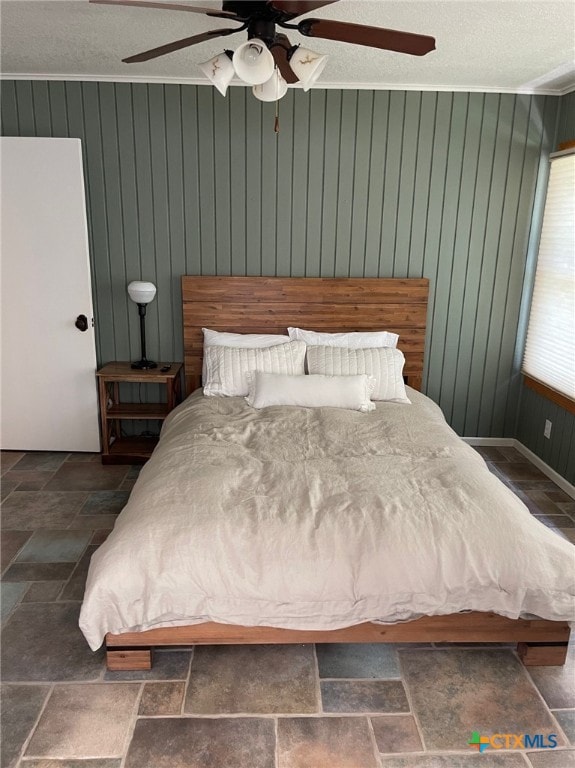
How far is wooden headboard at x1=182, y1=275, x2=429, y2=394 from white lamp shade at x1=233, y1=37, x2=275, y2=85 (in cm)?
196

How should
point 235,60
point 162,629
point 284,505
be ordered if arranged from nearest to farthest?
1. point 235,60
2. point 162,629
3. point 284,505

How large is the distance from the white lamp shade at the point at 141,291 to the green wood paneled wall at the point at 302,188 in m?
0.22

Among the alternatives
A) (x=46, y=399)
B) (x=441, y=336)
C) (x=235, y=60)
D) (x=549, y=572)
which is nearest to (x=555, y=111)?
(x=441, y=336)

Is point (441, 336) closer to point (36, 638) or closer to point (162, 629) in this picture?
point (162, 629)

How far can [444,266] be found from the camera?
4.02 meters

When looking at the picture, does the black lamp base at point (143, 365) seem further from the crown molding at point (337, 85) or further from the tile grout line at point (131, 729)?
the tile grout line at point (131, 729)

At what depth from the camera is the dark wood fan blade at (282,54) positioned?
2.04m

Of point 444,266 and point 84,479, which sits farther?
point 444,266

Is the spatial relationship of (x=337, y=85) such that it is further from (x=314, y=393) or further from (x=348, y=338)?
(x=314, y=393)

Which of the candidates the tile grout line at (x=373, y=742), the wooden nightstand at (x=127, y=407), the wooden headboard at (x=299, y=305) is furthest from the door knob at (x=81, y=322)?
the tile grout line at (x=373, y=742)

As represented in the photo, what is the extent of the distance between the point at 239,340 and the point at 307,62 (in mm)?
2024

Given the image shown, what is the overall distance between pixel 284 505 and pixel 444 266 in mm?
2516

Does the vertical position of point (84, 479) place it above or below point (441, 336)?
below

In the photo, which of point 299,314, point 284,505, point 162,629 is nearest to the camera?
point 162,629
